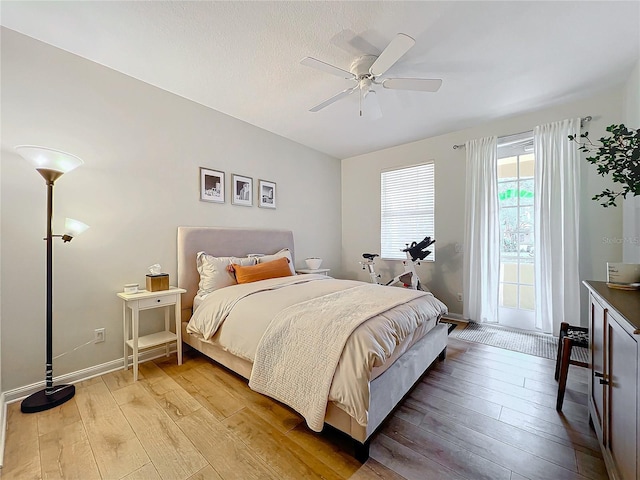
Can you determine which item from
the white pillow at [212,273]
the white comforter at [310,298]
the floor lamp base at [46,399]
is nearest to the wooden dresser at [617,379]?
the white comforter at [310,298]

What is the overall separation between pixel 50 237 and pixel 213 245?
139 cm

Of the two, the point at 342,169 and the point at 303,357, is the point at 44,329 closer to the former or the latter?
the point at 303,357

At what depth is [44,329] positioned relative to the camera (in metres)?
2.08

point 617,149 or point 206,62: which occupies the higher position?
point 206,62

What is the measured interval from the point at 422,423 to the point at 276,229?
2974mm

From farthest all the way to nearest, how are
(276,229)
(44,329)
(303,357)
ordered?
(276,229), (44,329), (303,357)

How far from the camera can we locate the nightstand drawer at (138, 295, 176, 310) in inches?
90.5

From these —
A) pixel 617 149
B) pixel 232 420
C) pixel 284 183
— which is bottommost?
pixel 232 420

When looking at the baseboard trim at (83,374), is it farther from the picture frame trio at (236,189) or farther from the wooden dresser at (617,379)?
the wooden dresser at (617,379)

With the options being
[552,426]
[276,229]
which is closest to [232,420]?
[552,426]

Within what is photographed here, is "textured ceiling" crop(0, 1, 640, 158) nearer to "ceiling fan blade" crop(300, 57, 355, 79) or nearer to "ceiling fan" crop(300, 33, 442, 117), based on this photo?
"ceiling fan" crop(300, 33, 442, 117)

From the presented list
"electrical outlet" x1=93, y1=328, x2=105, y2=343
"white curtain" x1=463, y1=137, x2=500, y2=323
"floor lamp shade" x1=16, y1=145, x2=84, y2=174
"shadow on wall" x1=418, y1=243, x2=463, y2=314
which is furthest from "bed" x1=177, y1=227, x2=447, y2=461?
"shadow on wall" x1=418, y1=243, x2=463, y2=314

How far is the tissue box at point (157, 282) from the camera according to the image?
2.42 metres

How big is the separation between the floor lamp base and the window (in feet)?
14.0
